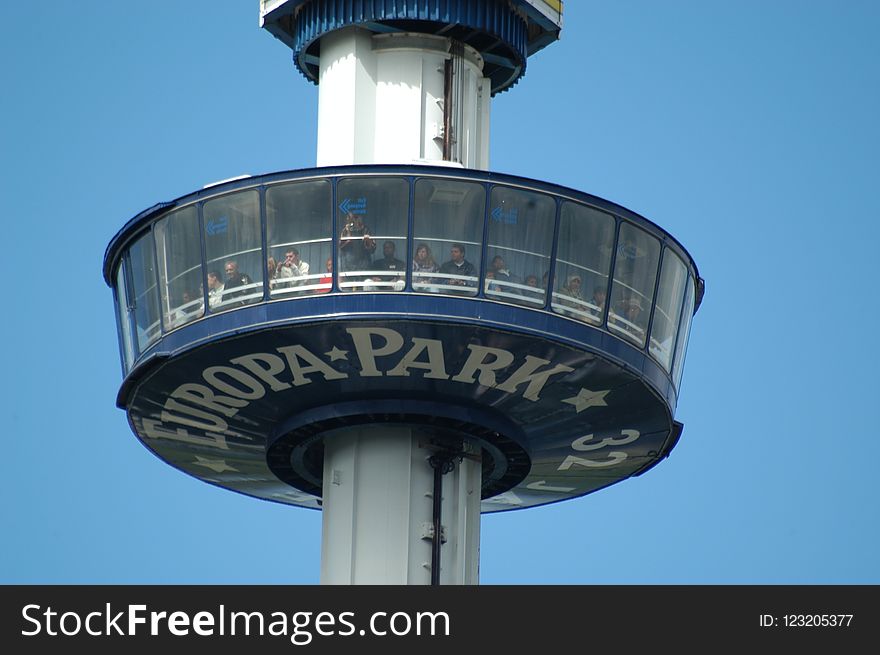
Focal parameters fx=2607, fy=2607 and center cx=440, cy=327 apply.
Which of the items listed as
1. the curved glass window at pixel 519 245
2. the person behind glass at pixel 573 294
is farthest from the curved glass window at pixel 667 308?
the curved glass window at pixel 519 245

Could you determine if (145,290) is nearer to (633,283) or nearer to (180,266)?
(180,266)

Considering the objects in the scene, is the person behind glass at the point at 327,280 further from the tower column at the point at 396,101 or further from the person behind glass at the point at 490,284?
the tower column at the point at 396,101

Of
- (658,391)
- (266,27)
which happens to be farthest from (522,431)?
(266,27)

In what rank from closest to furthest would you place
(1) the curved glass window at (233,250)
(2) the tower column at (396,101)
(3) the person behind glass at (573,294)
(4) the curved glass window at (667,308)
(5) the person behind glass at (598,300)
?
1. (1) the curved glass window at (233,250)
2. (3) the person behind glass at (573,294)
3. (5) the person behind glass at (598,300)
4. (4) the curved glass window at (667,308)
5. (2) the tower column at (396,101)

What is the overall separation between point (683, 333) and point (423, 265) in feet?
26.6

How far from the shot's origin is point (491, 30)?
213 feet

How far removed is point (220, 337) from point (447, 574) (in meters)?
8.36

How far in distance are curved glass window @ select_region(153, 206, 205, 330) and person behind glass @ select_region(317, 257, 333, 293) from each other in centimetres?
304

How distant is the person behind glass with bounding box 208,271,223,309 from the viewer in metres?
59.2

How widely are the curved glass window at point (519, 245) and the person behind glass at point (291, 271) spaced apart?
13.6ft

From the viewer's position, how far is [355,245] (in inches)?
2298

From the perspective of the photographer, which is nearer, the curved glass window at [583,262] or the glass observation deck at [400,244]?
the glass observation deck at [400,244]

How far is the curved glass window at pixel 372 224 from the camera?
5825 cm

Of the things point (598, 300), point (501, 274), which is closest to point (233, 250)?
point (501, 274)
